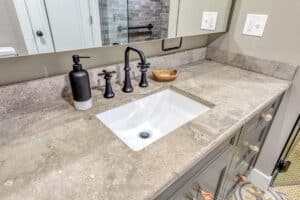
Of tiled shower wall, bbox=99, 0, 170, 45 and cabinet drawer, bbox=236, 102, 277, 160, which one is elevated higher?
tiled shower wall, bbox=99, 0, 170, 45

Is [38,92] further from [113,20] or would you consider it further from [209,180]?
[209,180]

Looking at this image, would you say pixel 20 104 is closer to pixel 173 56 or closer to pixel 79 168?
pixel 79 168

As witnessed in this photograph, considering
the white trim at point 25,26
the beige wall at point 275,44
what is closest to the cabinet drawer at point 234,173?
the beige wall at point 275,44

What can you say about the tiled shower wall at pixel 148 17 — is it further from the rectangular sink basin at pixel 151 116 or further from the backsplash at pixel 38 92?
the rectangular sink basin at pixel 151 116

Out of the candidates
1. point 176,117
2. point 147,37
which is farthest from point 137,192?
point 147,37

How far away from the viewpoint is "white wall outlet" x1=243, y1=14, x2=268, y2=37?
1.15 metres

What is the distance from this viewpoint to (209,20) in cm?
128

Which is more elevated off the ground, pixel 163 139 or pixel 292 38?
pixel 292 38

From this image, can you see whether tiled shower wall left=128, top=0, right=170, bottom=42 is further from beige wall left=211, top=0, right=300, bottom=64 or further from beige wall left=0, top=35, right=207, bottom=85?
beige wall left=211, top=0, right=300, bottom=64

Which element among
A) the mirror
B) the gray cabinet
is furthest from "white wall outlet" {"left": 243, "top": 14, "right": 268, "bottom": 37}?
the gray cabinet

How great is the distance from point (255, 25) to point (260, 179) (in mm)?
1185

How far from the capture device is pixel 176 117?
3.20ft

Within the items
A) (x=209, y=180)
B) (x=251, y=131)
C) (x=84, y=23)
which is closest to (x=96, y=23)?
(x=84, y=23)

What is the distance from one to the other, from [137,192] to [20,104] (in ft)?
2.04
